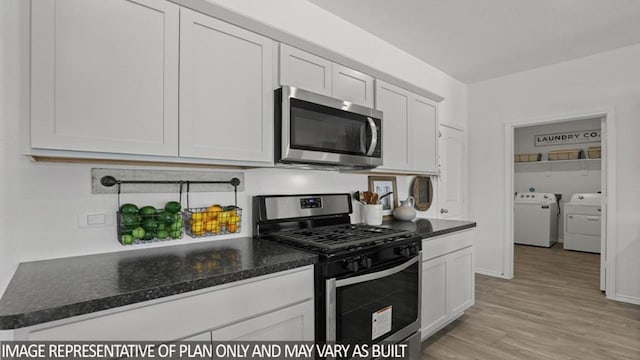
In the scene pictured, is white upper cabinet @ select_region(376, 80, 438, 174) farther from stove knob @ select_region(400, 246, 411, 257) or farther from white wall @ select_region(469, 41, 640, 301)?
white wall @ select_region(469, 41, 640, 301)

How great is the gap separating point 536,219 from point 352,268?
5.82m

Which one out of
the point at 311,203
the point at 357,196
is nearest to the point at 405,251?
the point at 311,203

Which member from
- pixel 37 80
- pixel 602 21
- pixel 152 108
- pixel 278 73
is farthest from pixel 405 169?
pixel 37 80

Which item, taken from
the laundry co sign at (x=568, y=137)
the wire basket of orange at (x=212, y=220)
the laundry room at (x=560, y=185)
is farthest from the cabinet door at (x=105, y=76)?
the laundry co sign at (x=568, y=137)

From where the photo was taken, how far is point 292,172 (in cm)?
229

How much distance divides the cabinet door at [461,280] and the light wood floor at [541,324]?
0.19 m

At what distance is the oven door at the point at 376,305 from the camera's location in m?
1.57

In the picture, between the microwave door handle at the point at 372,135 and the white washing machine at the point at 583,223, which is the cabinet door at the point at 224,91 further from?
the white washing machine at the point at 583,223

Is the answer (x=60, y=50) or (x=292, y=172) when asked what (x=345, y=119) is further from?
(x=60, y=50)

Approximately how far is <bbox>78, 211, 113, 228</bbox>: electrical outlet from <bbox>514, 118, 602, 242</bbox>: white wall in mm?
6931

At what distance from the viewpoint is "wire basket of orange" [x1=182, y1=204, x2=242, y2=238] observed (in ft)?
5.70

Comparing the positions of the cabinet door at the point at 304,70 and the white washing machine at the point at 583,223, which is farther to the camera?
the white washing machine at the point at 583,223

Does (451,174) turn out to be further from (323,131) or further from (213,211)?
(213,211)

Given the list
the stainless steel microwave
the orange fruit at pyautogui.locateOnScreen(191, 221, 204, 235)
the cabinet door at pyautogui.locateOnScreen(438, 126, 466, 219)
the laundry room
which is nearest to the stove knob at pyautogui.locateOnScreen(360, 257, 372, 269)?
the stainless steel microwave
